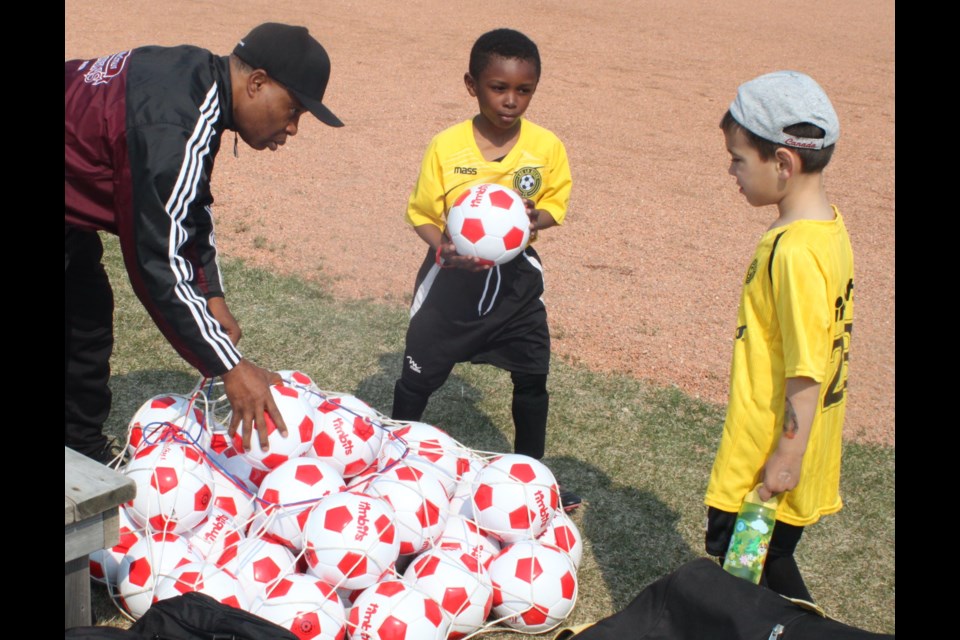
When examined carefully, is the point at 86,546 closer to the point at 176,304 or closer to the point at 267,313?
the point at 176,304

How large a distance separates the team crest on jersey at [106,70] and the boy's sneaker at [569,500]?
8.39ft

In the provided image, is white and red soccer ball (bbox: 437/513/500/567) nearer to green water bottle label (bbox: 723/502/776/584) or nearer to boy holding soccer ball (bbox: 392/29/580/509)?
boy holding soccer ball (bbox: 392/29/580/509)

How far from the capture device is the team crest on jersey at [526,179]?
4.49m

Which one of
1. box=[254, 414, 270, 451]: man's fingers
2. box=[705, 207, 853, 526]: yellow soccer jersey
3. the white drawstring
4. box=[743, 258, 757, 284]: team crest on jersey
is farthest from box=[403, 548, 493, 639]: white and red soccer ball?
box=[743, 258, 757, 284]: team crest on jersey

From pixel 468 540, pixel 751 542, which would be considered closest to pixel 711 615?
pixel 751 542

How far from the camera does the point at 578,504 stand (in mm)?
4648

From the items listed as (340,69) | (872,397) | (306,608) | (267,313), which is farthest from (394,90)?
(306,608)

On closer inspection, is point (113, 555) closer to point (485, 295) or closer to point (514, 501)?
point (514, 501)

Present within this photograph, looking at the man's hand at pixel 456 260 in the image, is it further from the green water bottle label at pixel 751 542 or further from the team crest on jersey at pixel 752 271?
the green water bottle label at pixel 751 542

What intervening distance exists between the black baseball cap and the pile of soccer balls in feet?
3.74

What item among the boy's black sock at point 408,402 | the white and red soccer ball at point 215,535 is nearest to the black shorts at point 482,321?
the boy's black sock at point 408,402

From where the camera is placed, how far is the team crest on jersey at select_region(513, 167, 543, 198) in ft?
14.7

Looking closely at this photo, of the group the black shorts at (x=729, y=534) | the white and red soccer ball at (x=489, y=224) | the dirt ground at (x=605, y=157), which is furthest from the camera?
the dirt ground at (x=605, y=157)

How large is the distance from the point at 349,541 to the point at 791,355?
63.3 inches
